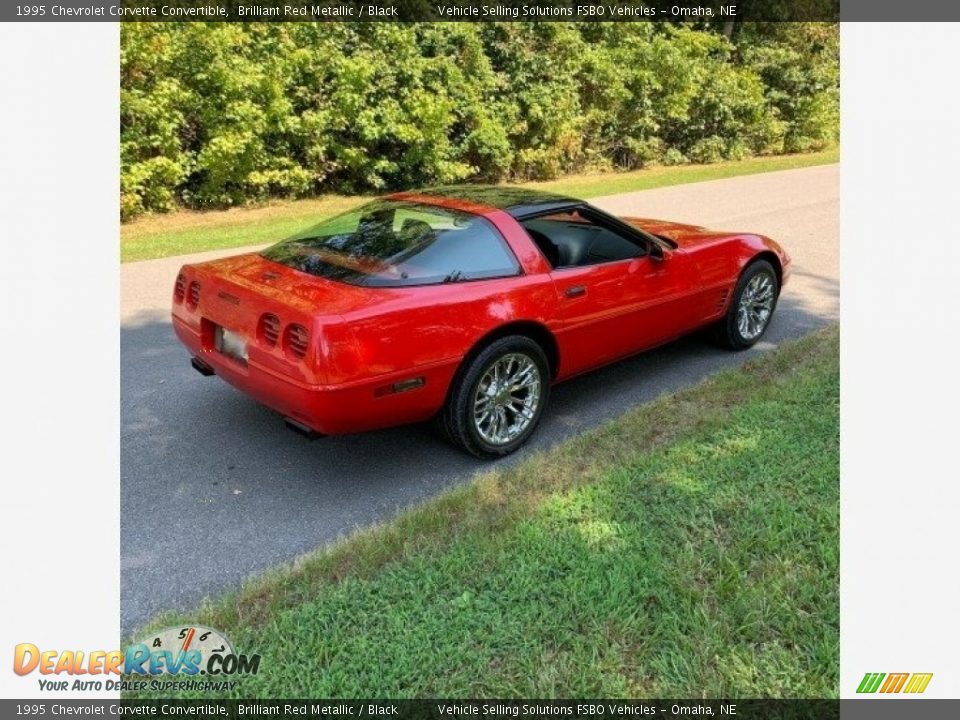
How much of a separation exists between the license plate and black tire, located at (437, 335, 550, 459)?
1078mm

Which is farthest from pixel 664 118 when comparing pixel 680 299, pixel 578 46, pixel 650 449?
pixel 650 449

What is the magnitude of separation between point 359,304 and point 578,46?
18.0 meters

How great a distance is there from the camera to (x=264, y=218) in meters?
13.0

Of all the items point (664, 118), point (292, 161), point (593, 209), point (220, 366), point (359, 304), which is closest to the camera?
point (359, 304)

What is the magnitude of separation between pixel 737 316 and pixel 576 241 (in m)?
1.81

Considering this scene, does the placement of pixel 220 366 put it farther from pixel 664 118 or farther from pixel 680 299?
pixel 664 118

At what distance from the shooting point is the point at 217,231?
11305 mm

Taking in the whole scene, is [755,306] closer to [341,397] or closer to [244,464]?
[341,397]

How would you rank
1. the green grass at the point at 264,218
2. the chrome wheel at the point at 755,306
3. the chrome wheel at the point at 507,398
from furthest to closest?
the green grass at the point at 264,218 < the chrome wheel at the point at 755,306 < the chrome wheel at the point at 507,398

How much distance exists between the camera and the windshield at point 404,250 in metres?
3.91

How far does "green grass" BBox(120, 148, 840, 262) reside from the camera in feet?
32.7

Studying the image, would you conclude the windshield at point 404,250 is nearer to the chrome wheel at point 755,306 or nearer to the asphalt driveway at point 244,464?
the asphalt driveway at point 244,464

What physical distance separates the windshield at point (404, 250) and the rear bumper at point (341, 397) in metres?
0.54

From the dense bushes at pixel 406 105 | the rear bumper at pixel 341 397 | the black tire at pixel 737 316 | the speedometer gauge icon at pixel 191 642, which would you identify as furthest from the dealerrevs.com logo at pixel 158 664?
the dense bushes at pixel 406 105
